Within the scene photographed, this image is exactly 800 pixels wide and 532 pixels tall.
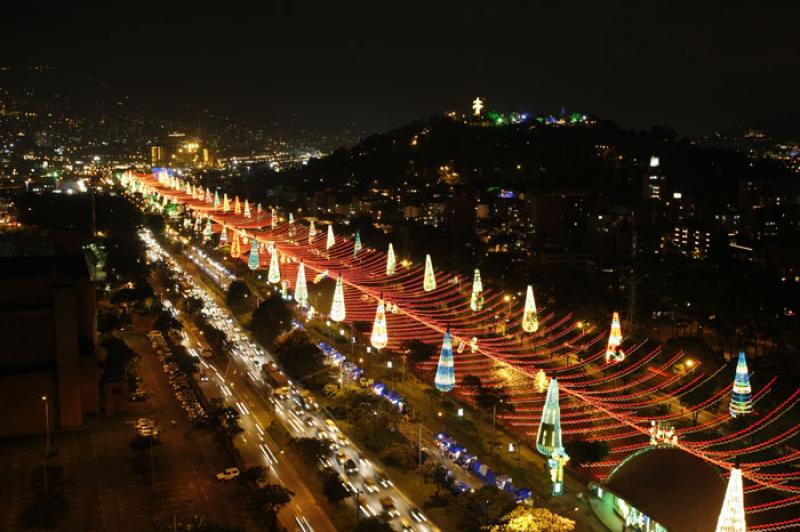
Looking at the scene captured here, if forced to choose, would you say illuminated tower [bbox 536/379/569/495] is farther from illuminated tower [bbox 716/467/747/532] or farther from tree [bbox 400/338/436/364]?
tree [bbox 400/338/436/364]

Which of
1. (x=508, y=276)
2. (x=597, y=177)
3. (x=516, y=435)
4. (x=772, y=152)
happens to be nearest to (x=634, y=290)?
(x=508, y=276)

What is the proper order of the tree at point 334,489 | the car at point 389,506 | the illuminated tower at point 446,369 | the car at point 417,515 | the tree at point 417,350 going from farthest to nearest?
the tree at point 417,350 < the illuminated tower at point 446,369 < the tree at point 334,489 < the car at point 389,506 < the car at point 417,515

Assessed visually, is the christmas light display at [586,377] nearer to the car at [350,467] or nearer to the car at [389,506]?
Result: the car at [389,506]

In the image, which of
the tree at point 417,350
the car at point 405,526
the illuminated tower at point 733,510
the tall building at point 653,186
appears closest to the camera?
the illuminated tower at point 733,510

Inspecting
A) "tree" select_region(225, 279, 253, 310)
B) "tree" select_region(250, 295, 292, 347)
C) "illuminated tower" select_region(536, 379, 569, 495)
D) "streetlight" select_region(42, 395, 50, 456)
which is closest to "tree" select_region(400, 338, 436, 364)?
"tree" select_region(250, 295, 292, 347)

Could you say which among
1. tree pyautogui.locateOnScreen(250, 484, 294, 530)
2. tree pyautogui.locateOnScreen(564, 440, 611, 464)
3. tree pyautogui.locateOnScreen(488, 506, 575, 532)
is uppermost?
tree pyautogui.locateOnScreen(488, 506, 575, 532)

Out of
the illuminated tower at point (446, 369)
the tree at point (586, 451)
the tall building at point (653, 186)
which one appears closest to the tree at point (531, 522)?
the tree at point (586, 451)

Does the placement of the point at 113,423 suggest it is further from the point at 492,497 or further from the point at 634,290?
the point at 634,290

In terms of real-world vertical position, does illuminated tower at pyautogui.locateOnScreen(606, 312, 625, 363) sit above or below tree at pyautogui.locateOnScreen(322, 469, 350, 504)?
above
